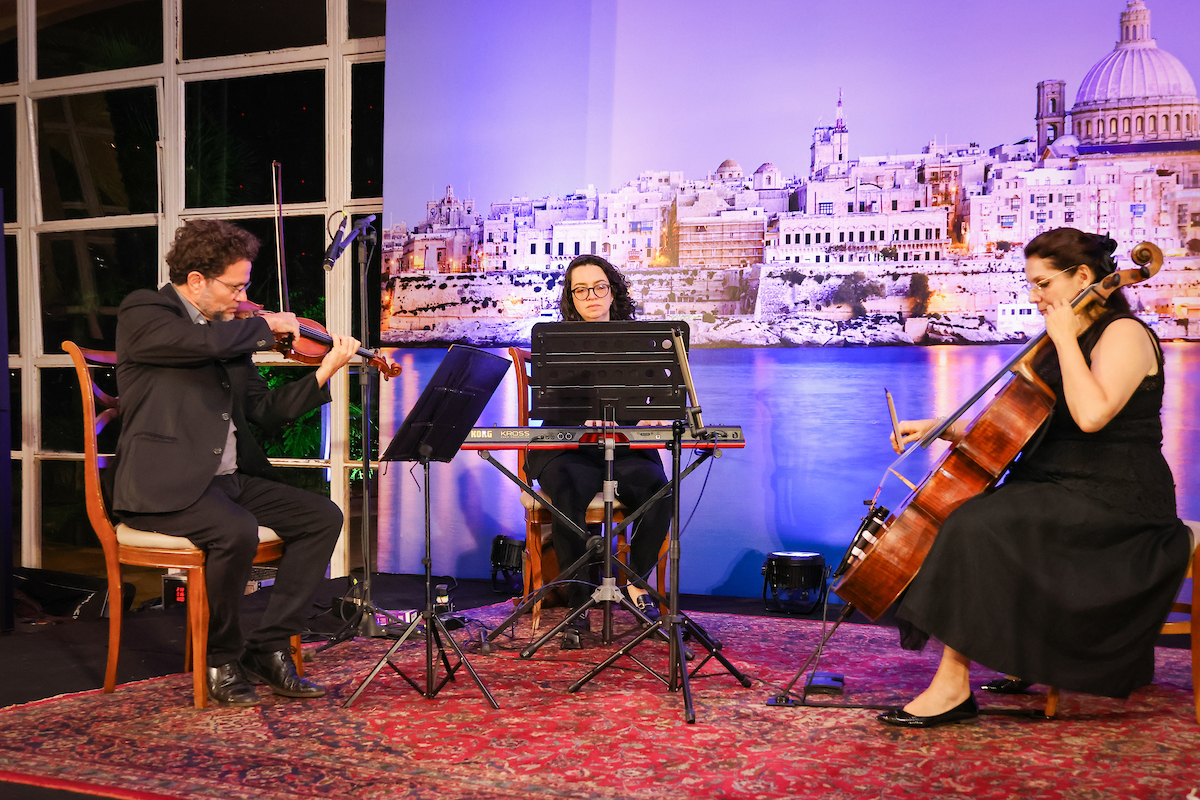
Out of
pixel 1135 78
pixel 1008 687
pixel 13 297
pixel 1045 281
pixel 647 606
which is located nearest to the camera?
pixel 1045 281

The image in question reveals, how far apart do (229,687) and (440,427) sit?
0.90 meters

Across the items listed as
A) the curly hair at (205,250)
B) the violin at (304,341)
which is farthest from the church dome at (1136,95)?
the curly hair at (205,250)

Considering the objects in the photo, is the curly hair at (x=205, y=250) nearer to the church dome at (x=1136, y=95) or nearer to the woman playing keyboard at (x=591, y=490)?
the woman playing keyboard at (x=591, y=490)

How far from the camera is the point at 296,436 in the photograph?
4.81 meters

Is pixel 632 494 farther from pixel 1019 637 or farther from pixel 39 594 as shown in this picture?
pixel 39 594

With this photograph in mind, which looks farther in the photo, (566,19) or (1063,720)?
(566,19)

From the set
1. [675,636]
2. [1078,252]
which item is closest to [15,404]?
[675,636]

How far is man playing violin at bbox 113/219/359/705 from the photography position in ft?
8.44

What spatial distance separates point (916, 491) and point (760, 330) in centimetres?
185

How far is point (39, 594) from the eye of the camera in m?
3.94

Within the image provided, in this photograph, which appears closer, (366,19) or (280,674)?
(280,674)

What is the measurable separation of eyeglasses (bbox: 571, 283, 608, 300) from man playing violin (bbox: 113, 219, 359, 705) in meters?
1.18

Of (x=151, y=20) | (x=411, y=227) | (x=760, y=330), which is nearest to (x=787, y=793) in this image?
(x=760, y=330)

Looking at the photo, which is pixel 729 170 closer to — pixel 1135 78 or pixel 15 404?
pixel 1135 78
